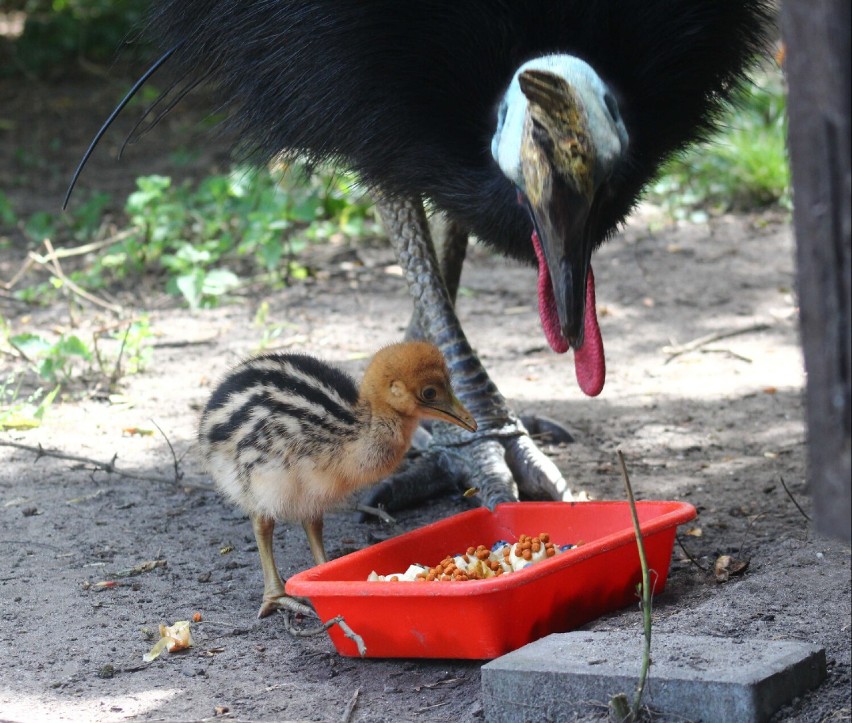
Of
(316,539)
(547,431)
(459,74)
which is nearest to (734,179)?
(547,431)

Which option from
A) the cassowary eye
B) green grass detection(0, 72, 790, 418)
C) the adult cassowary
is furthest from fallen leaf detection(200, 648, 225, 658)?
green grass detection(0, 72, 790, 418)

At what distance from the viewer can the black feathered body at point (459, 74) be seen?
2.84 m

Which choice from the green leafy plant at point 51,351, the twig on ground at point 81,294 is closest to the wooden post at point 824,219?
the green leafy plant at point 51,351

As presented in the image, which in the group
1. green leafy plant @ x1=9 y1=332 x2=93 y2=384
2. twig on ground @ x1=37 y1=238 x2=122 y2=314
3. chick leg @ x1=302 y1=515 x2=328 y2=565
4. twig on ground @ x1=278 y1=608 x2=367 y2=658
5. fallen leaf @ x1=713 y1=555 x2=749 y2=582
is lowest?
fallen leaf @ x1=713 y1=555 x2=749 y2=582

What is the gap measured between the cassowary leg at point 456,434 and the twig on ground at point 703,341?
143cm

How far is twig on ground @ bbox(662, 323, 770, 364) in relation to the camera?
4.91 m

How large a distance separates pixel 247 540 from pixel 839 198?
7.15 ft

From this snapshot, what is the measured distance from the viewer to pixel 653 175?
3.06 metres

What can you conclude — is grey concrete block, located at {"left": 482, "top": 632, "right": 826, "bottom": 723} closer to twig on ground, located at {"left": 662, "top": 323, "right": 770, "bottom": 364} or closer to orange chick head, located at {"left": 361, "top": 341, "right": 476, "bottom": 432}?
orange chick head, located at {"left": 361, "top": 341, "right": 476, "bottom": 432}

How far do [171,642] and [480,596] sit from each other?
0.69m

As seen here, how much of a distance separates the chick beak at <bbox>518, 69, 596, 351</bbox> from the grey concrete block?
0.65 meters

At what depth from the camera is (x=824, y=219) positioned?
1446 mm

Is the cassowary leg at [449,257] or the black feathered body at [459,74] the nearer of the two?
the black feathered body at [459,74]

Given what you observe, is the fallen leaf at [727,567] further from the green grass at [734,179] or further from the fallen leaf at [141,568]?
the green grass at [734,179]
